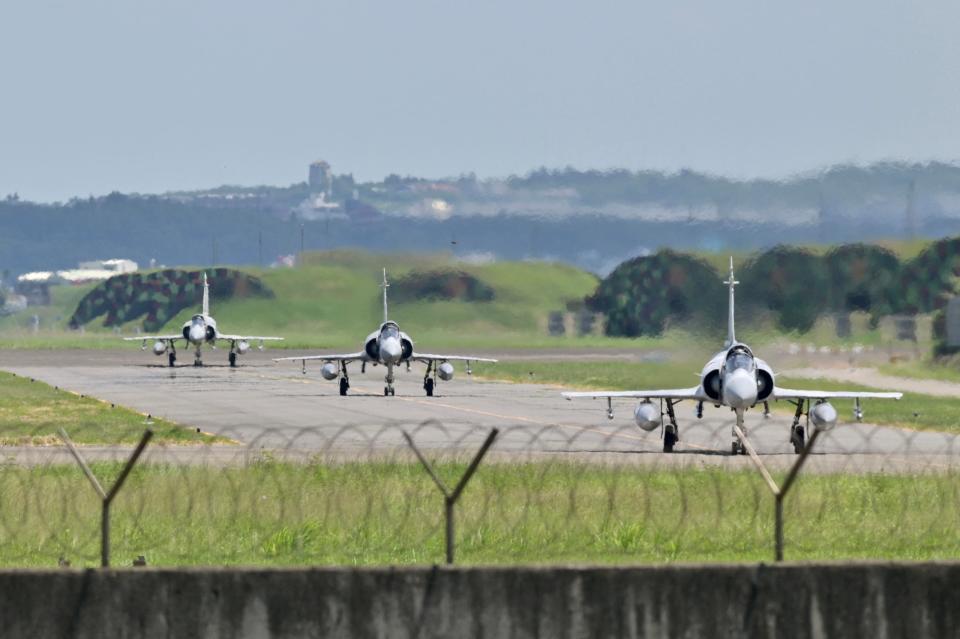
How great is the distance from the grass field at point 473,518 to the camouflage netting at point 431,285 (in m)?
52.2

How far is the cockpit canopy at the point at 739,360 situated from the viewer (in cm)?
3722

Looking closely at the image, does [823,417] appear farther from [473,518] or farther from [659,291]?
[659,291]

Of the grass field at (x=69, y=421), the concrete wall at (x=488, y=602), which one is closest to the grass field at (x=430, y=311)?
the grass field at (x=69, y=421)

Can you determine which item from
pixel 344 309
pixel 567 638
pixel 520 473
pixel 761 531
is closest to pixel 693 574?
pixel 567 638

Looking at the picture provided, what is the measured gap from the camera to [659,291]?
212 feet

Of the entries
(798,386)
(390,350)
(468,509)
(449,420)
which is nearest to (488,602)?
(468,509)

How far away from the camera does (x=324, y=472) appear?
30.0 meters

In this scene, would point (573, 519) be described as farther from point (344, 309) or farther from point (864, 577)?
point (344, 309)

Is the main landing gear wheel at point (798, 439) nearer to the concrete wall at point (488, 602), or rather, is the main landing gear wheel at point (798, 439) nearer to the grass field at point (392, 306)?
the concrete wall at point (488, 602)

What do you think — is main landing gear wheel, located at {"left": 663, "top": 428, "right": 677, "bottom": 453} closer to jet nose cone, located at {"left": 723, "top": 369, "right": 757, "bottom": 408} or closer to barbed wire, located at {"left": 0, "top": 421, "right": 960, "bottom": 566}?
barbed wire, located at {"left": 0, "top": 421, "right": 960, "bottom": 566}

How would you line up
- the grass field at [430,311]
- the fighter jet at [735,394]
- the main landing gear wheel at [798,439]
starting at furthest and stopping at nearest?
1. the grass field at [430,311]
2. the main landing gear wheel at [798,439]
3. the fighter jet at [735,394]

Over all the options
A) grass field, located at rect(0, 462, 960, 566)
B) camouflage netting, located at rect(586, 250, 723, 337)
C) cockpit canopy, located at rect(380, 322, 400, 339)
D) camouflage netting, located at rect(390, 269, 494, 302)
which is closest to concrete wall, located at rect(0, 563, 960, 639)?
grass field, located at rect(0, 462, 960, 566)

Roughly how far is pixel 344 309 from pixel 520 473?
76.7 metres

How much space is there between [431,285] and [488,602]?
227 ft
